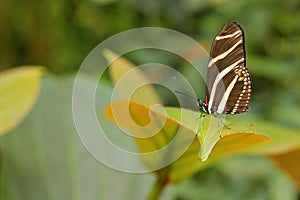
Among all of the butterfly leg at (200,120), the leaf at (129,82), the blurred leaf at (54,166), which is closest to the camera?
the butterfly leg at (200,120)

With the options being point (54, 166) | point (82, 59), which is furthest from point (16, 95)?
point (82, 59)

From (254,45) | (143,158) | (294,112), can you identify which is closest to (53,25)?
(254,45)

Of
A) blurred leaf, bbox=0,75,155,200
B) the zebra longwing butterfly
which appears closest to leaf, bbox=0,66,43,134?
blurred leaf, bbox=0,75,155,200

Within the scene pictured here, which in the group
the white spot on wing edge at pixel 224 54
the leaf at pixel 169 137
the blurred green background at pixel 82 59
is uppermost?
the white spot on wing edge at pixel 224 54

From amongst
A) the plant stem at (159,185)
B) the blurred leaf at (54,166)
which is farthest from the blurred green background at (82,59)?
the plant stem at (159,185)

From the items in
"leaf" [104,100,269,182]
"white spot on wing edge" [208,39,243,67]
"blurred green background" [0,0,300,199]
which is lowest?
"blurred green background" [0,0,300,199]

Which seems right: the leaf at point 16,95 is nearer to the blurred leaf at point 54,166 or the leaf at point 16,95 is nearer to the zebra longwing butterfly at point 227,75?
the blurred leaf at point 54,166

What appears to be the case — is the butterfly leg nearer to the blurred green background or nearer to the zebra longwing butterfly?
the zebra longwing butterfly

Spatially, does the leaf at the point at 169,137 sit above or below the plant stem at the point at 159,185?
above
